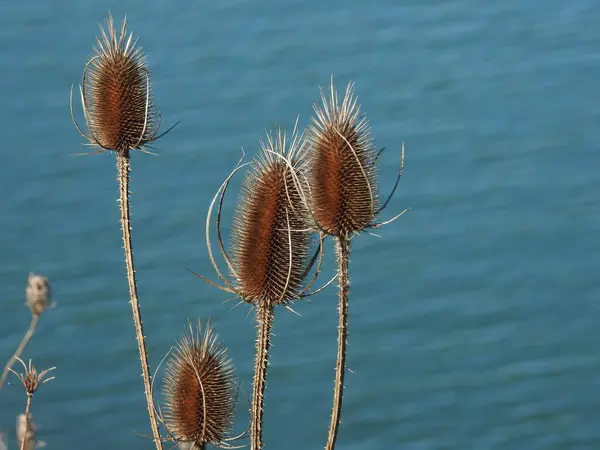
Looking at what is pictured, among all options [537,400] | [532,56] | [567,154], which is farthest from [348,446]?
[532,56]

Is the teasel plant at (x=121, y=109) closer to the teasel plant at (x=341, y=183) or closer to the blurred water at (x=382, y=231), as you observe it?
the teasel plant at (x=341, y=183)

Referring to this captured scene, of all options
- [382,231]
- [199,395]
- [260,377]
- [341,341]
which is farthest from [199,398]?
[382,231]

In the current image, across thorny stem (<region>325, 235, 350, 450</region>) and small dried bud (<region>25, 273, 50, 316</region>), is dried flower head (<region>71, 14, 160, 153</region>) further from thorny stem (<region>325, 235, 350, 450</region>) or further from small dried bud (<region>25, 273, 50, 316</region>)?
small dried bud (<region>25, 273, 50, 316</region>)

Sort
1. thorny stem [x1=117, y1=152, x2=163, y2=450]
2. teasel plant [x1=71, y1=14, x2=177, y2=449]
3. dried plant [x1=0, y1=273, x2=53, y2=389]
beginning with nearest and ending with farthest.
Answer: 1. dried plant [x1=0, y1=273, x2=53, y2=389]
2. thorny stem [x1=117, y1=152, x2=163, y2=450]
3. teasel plant [x1=71, y1=14, x2=177, y2=449]

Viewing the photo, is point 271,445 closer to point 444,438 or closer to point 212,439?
point 444,438

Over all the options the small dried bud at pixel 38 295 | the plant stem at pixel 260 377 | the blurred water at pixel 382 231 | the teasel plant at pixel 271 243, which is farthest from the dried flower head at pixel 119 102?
the blurred water at pixel 382 231

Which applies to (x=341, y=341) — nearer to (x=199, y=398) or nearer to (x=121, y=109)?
(x=199, y=398)

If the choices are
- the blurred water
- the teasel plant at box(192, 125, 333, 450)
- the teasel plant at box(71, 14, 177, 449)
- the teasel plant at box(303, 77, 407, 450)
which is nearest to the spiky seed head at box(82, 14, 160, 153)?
the teasel plant at box(71, 14, 177, 449)
